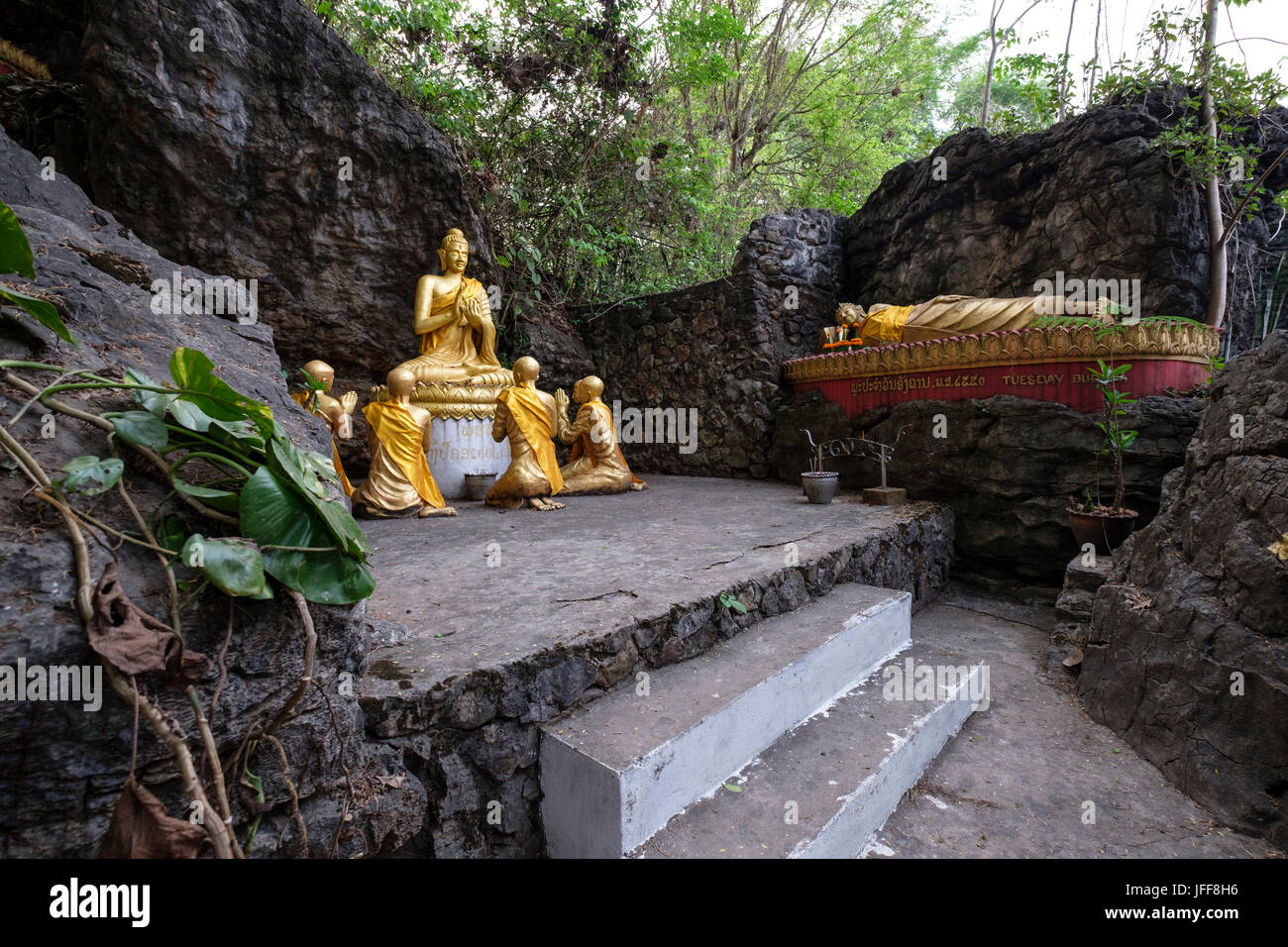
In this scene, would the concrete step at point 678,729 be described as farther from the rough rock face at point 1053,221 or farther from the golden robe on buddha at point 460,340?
the rough rock face at point 1053,221

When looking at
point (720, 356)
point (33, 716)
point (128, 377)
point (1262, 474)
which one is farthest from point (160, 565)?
point (720, 356)

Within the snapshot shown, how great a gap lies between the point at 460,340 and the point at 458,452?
1083 millimetres

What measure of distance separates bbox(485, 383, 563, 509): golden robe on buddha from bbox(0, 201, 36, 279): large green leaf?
335 centimetres

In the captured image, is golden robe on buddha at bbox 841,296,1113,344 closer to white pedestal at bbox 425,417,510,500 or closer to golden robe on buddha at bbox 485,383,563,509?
golden robe on buddha at bbox 485,383,563,509

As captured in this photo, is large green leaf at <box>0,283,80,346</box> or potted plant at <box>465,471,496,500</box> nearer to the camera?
large green leaf at <box>0,283,80,346</box>

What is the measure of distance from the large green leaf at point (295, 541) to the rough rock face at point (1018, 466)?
4.19 metres

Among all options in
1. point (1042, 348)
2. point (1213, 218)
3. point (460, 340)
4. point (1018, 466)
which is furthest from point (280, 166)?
point (1213, 218)

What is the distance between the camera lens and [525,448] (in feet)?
14.3

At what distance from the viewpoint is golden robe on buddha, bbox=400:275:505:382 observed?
512cm

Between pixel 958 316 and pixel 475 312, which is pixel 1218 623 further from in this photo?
pixel 475 312

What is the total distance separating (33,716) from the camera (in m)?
0.72

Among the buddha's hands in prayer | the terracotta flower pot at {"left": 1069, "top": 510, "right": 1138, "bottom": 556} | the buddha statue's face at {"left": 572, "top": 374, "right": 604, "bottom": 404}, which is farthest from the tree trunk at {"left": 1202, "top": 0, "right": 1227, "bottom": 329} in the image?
the buddha's hands in prayer
